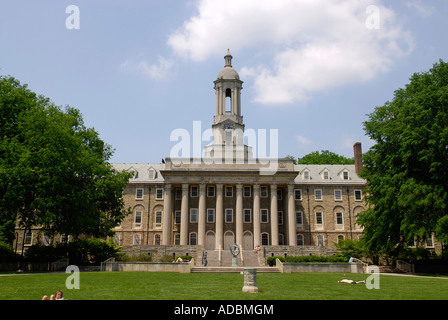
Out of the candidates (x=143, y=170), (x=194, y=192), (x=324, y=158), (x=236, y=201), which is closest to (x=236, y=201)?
(x=236, y=201)

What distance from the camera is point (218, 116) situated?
6519 centimetres

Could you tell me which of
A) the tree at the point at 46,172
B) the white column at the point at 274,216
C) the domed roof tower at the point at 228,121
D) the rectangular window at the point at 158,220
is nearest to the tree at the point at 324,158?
the domed roof tower at the point at 228,121

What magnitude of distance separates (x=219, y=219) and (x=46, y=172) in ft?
86.7

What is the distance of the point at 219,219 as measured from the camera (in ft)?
175

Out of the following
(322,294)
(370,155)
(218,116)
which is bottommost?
(322,294)

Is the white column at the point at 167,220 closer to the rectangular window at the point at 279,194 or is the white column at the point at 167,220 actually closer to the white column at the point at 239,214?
the white column at the point at 239,214

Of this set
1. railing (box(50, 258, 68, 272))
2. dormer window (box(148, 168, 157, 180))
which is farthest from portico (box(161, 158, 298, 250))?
railing (box(50, 258, 68, 272))

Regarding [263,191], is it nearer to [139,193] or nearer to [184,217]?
[184,217]

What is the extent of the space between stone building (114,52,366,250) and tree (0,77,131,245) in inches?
602
